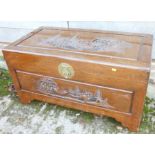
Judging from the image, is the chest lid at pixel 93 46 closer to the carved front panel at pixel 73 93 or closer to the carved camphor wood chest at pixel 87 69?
the carved camphor wood chest at pixel 87 69

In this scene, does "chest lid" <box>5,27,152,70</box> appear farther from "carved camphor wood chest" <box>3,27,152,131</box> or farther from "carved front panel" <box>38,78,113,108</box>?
"carved front panel" <box>38,78,113,108</box>

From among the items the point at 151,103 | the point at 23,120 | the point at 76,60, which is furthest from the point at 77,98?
the point at 151,103

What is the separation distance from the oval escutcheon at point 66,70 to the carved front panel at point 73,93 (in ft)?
0.31

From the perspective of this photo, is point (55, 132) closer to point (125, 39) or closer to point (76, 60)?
point (76, 60)

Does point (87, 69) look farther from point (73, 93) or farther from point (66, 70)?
point (73, 93)

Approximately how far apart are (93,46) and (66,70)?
22 cm

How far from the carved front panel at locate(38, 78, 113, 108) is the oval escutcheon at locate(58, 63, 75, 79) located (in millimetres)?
96

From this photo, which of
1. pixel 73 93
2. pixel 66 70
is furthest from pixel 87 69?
pixel 73 93

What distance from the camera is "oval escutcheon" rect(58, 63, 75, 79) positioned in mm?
1155

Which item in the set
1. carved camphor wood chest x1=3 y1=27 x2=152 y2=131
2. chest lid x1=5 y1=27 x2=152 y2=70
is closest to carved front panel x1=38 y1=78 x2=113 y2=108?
carved camphor wood chest x1=3 y1=27 x2=152 y2=131

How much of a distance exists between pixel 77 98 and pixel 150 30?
2.30 ft

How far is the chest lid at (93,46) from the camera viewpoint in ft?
→ 3.51

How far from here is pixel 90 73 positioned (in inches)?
44.3

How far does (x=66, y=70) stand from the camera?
3.85 feet
